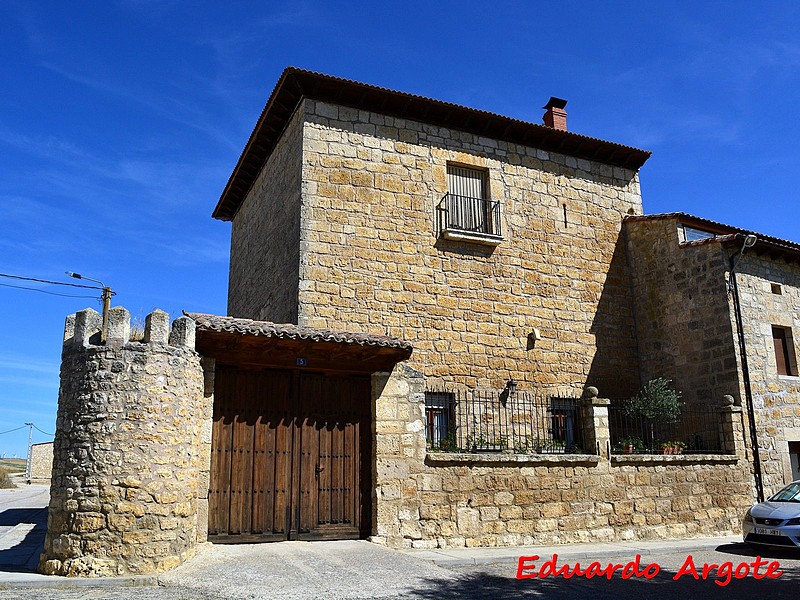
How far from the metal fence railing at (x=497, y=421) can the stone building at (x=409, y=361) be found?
7 centimetres

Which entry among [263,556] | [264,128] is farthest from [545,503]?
[264,128]

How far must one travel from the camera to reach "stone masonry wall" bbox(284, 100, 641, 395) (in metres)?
12.4

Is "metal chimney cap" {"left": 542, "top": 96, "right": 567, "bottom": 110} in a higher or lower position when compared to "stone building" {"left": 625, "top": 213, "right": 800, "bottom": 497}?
higher

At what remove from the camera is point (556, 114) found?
51.3ft

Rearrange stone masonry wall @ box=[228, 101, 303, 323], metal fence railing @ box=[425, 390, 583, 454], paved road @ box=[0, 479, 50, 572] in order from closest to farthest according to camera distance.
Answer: paved road @ box=[0, 479, 50, 572] < metal fence railing @ box=[425, 390, 583, 454] < stone masonry wall @ box=[228, 101, 303, 323]

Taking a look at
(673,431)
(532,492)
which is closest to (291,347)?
(532,492)

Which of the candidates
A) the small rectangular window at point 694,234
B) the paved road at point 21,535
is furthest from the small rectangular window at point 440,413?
the small rectangular window at point 694,234

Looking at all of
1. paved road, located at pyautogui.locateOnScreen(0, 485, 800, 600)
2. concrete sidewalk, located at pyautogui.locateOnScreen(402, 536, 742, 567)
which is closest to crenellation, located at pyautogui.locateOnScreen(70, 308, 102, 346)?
paved road, located at pyautogui.locateOnScreen(0, 485, 800, 600)

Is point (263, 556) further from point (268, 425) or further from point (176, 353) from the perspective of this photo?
point (176, 353)

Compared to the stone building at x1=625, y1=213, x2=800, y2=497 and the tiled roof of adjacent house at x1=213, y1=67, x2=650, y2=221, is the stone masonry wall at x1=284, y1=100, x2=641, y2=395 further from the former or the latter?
the stone building at x1=625, y1=213, x2=800, y2=497

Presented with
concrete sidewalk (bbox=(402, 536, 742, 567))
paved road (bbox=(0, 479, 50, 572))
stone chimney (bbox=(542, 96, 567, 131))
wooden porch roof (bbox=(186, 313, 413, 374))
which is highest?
stone chimney (bbox=(542, 96, 567, 131))

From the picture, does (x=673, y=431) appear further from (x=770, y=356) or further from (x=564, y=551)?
(x=564, y=551)

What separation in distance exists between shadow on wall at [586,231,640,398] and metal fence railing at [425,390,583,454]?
1.34 metres

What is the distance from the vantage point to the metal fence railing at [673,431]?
12.1m
